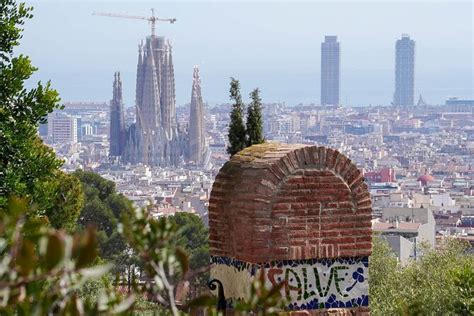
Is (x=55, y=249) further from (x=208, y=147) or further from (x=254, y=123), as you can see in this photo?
(x=208, y=147)

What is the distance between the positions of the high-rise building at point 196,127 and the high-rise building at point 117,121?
7035mm

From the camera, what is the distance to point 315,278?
10.7 ft

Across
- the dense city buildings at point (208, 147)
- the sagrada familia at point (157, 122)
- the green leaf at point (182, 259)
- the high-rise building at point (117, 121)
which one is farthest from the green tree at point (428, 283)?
the high-rise building at point (117, 121)

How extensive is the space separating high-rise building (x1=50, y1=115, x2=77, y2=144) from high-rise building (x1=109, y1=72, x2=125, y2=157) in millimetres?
29636

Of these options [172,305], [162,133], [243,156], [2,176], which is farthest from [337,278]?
[162,133]

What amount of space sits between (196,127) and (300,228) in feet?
433

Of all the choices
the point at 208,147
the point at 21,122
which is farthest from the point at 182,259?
the point at 208,147

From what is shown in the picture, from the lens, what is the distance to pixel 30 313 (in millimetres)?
1620

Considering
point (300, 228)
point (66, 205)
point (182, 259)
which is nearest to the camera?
point (182, 259)

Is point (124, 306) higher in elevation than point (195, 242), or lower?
higher

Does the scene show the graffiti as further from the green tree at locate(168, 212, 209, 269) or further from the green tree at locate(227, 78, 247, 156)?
the green tree at locate(168, 212, 209, 269)

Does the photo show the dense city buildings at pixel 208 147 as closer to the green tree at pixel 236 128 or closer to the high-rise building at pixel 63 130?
the high-rise building at pixel 63 130

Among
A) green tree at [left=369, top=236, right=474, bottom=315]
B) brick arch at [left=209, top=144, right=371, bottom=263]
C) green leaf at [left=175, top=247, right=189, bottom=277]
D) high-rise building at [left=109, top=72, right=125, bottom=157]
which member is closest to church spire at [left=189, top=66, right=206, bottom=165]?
high-rise building at [left=109, top=72, right=125, bottom=157]

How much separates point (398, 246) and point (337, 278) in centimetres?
4109
